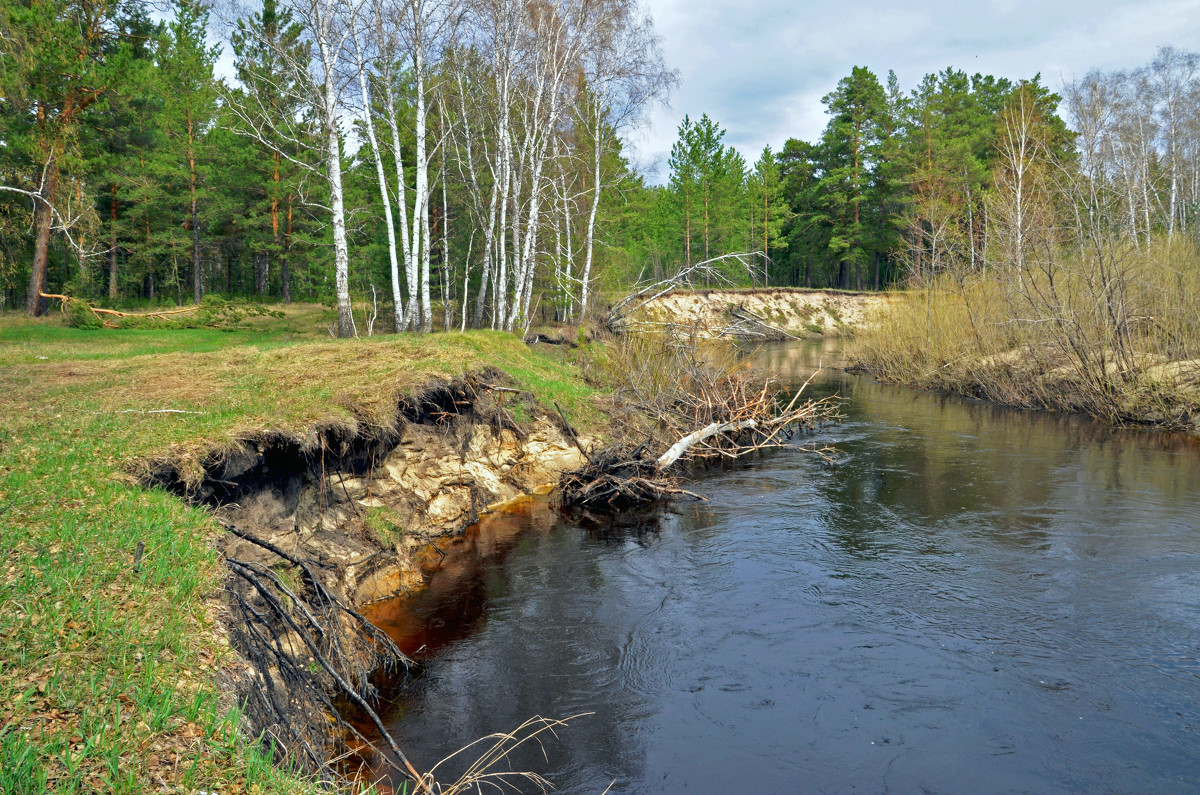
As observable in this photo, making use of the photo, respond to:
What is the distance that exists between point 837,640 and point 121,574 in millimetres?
6307

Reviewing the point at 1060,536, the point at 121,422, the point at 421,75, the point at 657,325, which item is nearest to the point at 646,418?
the point at 657,325

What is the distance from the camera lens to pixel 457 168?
29.7 meters

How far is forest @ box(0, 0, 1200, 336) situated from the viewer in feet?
63.6

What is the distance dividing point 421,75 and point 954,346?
18.0 m

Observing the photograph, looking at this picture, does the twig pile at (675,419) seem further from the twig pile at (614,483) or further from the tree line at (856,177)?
the tree line at (856,177)

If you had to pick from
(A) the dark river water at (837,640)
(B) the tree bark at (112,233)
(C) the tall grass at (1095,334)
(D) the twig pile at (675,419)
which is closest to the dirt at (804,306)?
(C) the tall grass at (1095,334)

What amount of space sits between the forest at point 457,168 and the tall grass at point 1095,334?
1224 mm

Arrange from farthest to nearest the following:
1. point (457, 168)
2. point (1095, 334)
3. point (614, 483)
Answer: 1. point (457, 168)
2. point (1095, 334)
3. point (614, 483)

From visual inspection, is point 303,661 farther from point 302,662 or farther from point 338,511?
point 338,511

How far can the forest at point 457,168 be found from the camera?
1938cm

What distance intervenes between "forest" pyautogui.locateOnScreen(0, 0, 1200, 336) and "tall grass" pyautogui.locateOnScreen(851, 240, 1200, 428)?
4.02ft

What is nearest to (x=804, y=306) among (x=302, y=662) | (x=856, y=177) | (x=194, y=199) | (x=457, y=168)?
(x=856, y=177)

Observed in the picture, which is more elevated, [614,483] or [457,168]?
[457,168]

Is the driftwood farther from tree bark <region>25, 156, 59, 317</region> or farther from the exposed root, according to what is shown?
tree bark <region>25, 156, 59, 317</region>
